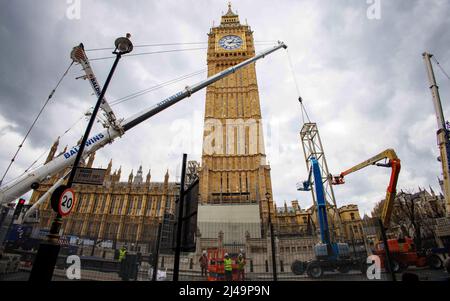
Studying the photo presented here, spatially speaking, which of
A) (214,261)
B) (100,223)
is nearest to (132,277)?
(214,261)

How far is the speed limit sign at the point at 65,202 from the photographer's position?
428 cm

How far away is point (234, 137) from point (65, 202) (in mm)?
34396

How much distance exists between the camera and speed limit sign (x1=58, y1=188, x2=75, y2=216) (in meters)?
4.28

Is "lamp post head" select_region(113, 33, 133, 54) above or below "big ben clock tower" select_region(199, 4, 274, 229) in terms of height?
below

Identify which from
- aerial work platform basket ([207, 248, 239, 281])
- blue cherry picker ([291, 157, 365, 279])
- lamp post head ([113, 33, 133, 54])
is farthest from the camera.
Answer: blue cherry picker ([291, 157, 365, 279])

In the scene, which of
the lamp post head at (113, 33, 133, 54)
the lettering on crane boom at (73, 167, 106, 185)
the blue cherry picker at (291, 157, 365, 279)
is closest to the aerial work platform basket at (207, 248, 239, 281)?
the blue cherry picker at (291, 157, 365, 279)

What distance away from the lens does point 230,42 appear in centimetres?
4691

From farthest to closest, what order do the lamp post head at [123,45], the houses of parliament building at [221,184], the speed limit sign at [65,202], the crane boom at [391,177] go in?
the houses of parliament building at [221,184]
the crane boom at [391,177]
the lamp post head at [123,45]
the speed limit sign at [65,202]

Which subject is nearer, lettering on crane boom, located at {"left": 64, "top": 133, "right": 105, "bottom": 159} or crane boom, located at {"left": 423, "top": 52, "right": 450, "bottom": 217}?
lettering on crane boom, located at {"left": 64, "top": 133, "right": 105, "bottom": 159}

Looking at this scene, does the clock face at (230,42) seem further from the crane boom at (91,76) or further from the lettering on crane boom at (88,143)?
the lettering on crane boom at (88,143)

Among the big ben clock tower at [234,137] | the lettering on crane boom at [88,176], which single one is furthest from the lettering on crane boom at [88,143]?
the big ben clock tower at [234,137]

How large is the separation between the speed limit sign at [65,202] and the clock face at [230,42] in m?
48.2

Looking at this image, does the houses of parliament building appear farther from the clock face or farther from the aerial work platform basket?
the aerial work platform basket
